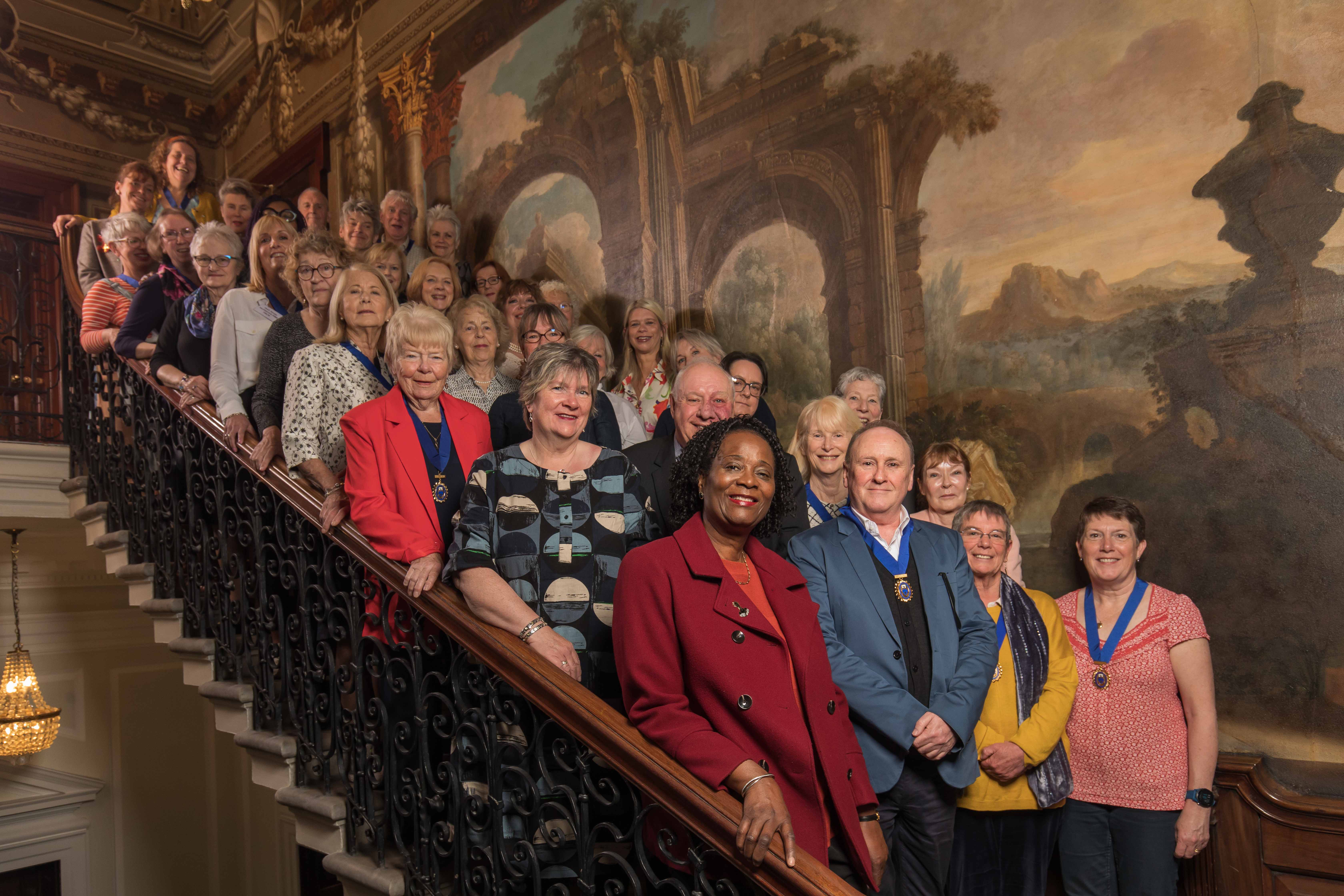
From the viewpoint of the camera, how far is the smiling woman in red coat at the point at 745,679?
6.25ft

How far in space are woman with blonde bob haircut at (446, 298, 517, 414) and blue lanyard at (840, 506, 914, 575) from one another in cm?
153

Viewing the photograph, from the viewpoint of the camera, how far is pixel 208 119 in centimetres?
1081

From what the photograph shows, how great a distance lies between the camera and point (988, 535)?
124 inches

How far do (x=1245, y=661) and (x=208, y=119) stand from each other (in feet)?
38.6

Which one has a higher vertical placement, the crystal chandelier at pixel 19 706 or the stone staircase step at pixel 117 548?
the stone staircase step at pixel 117 548

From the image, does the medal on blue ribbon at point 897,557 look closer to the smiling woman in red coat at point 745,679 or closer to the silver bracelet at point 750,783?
the smiling woman in red coat at point 745,679

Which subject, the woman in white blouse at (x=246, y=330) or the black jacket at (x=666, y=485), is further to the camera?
the woman in white blouse at (x=246, y=330)

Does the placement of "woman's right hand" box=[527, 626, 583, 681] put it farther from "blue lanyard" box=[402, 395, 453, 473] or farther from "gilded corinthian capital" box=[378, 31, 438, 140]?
"gilded corinthian capital" box=[378, 31, 438, 140]

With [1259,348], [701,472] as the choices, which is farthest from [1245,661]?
[701,472]

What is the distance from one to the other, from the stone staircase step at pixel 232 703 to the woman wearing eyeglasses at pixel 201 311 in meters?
1.48

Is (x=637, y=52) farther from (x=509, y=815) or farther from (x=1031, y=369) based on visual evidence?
(x=509, y=815)

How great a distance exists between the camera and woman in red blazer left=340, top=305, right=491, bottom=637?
8.93 feet

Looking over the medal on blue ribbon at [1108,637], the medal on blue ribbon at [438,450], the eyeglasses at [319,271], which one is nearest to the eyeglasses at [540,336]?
the eyeglasses at [319,271]

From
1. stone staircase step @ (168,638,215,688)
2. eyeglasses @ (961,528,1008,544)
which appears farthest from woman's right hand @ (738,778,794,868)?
stone staircase step @ (168,638,215,688)
